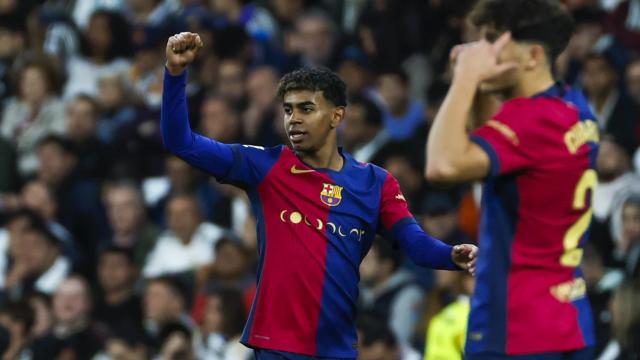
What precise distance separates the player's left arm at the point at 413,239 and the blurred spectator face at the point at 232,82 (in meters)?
5.63

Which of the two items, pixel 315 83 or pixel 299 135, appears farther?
pixel 315 83

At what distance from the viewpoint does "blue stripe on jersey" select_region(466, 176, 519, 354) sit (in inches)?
169

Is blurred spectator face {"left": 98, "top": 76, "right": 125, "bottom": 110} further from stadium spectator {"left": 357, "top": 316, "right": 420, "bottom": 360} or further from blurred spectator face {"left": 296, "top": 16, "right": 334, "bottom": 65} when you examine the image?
stadium spectator {"left": 357, "top": 316, "right": 420, "bottom": 360}

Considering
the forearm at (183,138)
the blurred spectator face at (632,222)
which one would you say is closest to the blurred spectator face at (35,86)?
the blurred spectator face at (632,222)

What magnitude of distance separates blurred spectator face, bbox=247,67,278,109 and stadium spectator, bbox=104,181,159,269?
119 centimetres

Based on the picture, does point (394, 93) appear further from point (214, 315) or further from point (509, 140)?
point (509, 140)

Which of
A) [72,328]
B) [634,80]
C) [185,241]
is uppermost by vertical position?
[634,80]

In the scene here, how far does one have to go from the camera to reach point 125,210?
10.5 m

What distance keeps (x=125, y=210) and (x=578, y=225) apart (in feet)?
21.6

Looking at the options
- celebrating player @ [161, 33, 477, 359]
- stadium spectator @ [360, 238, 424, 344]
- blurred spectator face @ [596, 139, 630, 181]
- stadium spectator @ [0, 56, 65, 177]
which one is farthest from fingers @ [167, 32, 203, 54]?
stadium spectator @ [0, 56, 65, 177]

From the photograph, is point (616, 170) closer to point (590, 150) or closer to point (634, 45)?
point (634, 45)

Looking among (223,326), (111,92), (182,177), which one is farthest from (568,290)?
(111,92)

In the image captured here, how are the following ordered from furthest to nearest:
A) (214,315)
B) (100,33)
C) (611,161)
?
(100,33) → (214,315) → (611,161)

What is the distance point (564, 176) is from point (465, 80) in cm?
43
